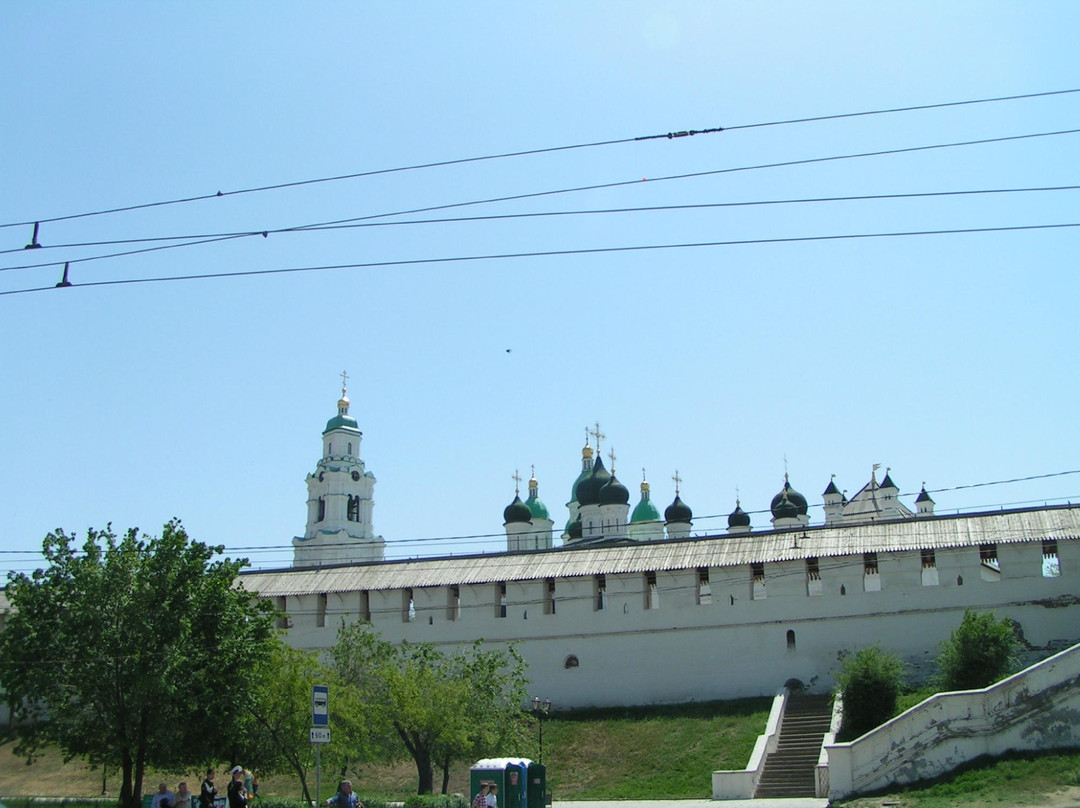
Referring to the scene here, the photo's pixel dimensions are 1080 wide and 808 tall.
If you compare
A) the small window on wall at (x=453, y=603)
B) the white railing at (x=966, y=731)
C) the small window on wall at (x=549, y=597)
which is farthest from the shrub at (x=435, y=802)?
the small window on wall at (x=453, y=603)

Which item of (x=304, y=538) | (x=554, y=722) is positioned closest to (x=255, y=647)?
(x=554, y=722)

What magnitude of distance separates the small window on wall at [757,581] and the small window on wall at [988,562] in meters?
5.91

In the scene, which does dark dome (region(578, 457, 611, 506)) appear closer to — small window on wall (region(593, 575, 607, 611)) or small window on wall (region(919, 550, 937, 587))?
small window on wall (region(593, 575, 607, 611))

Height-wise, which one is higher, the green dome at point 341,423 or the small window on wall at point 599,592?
the green dome at point 341,423

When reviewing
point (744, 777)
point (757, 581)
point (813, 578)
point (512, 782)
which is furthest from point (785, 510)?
point (512, 782)

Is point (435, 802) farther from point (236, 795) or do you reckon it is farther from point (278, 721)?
point (236, 795)

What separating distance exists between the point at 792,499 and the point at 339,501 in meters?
25.1

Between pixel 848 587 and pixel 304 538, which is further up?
pixel 304 538

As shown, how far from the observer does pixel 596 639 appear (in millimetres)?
35375

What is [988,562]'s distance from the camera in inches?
1334

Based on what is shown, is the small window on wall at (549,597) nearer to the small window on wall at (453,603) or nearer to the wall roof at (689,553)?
the wall roof at (689,553)

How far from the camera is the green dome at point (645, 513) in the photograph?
64.5m

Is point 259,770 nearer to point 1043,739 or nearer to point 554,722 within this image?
point 554,722

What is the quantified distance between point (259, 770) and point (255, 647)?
261 cm
